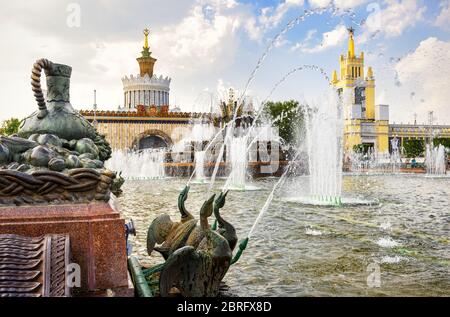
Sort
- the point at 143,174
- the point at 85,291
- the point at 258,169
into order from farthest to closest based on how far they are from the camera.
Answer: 1. the point at 143,174
2. the point at 258,169
3. the point at 85,291

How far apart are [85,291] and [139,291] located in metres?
0.33

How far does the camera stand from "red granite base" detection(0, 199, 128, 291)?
3.04 m

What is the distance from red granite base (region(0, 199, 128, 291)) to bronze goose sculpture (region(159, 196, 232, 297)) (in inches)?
11.7

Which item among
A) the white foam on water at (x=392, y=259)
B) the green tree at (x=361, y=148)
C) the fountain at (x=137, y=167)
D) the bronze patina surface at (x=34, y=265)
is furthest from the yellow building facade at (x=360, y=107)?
the bronze patina surface at (x=34, y=265)

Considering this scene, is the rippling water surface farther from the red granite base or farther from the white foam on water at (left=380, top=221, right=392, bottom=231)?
the red granite base

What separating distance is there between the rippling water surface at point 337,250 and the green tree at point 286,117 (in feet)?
125

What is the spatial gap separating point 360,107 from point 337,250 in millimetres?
66636

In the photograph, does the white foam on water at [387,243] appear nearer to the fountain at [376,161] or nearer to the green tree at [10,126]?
the fountain at [376,161]

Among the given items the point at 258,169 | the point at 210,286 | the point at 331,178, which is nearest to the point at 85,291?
the point at 210,286

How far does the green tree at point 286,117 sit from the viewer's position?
1934 inches

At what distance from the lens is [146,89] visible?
52.7 metres

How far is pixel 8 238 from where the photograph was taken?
9.35 ft

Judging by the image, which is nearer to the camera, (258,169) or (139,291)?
(139,291)

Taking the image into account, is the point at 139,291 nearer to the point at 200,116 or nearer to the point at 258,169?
the point at 258,169
